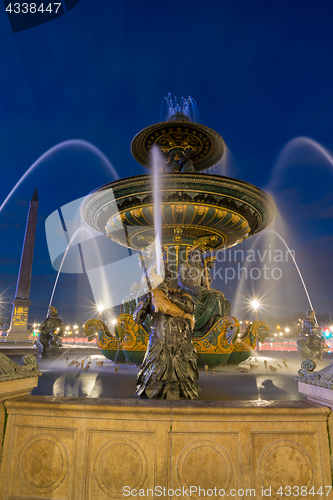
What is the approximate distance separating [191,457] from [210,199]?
614 cm

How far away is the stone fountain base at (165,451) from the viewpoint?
8.11 feet

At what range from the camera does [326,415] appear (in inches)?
103

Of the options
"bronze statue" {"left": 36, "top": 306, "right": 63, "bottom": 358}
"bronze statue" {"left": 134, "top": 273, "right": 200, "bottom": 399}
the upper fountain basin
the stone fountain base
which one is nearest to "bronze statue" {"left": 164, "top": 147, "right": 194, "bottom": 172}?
the upper fountain basin

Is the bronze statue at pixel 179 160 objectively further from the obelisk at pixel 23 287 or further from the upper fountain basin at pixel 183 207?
the obelisk at pixel 23 287

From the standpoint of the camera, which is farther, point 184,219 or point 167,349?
point 184,219

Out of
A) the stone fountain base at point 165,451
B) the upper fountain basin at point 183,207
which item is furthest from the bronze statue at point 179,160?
the stone fountain base at point 165,451

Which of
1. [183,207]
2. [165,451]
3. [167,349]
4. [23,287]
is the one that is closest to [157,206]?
[183,207]

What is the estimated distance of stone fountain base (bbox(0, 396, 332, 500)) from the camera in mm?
2471

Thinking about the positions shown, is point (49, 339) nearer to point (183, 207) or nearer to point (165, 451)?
point (183, 207)

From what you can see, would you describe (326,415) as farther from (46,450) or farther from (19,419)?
(19,419)

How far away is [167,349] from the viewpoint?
4.25 m

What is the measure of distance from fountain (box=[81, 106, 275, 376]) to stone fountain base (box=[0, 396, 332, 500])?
4.87 metres

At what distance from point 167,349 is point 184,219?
14.7 feet

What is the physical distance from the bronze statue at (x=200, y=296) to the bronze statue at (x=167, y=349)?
13.8 feet
